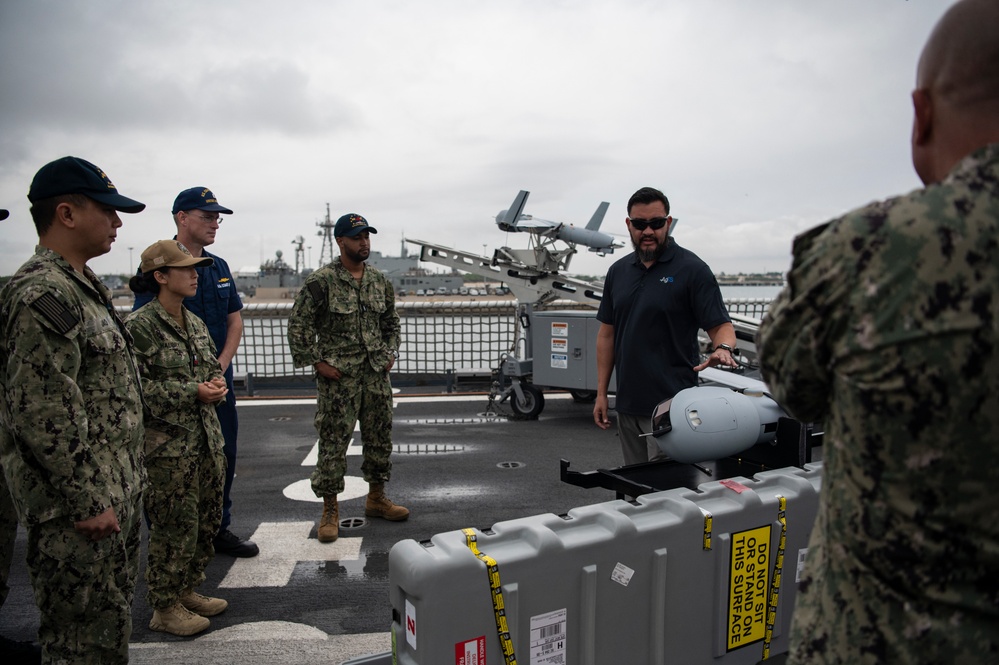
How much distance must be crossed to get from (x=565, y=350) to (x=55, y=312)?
6435mm

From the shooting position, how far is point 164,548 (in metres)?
3.21

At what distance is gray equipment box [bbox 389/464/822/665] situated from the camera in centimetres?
197

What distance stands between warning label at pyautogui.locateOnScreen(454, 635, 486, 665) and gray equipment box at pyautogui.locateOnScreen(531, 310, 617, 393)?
611cm

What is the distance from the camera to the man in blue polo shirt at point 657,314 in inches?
135

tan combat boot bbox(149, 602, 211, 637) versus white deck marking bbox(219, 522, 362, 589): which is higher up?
tan combat boot bbox(149, 602, 211, 637)

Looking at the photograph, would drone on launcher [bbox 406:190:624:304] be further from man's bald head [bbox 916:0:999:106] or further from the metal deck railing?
man's bald head [bbox 916:0:999:106]

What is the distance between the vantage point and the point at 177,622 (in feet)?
10.7

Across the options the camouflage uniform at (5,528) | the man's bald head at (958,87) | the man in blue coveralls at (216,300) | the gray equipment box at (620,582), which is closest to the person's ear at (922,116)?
the man's bald head at (958,87)

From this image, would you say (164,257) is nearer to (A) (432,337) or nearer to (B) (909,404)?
(B) (909,404)

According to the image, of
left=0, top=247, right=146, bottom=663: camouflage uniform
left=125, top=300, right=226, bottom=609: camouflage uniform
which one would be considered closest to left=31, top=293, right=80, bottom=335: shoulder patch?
left=0, top=247, right=146, bottom=663: camouflage uniform

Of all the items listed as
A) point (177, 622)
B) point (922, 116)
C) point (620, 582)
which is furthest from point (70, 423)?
point (922, 116)

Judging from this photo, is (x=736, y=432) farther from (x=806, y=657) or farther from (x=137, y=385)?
(x=137, y=385)

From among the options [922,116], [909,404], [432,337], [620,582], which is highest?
[922,116]

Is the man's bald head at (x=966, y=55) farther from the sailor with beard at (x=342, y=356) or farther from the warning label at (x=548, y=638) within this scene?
the sailor with beard at (x=342, y=356)
